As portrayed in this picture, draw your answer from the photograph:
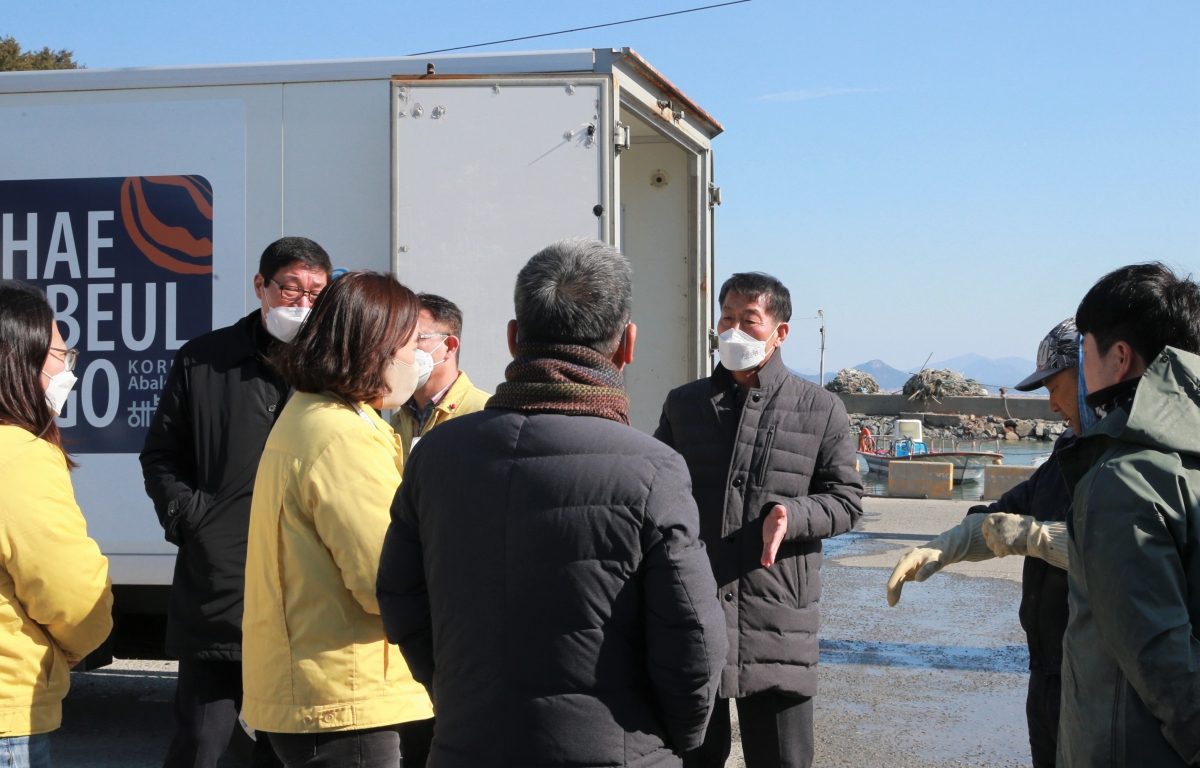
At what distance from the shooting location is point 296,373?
2285 millimetres

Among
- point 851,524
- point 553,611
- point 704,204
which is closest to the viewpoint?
point 553,611

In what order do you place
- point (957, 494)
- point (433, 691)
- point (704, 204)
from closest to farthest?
point (433, 691) < point (704, 204) < point (957, 494)

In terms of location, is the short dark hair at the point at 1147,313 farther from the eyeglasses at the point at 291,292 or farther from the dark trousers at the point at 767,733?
the eyeglasses at the point at 291,292

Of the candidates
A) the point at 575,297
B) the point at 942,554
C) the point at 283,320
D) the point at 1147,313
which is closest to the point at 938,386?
the point at 942,554

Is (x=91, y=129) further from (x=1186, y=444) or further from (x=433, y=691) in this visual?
(x=1186, y=444)

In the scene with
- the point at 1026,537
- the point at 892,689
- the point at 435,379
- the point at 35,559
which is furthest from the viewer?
the point at 892,689

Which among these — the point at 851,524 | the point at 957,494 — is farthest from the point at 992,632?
the point at 957,494

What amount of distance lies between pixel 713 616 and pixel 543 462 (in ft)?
1.31

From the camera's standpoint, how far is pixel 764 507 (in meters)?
3.10

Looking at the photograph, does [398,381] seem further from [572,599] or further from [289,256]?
[289,256]

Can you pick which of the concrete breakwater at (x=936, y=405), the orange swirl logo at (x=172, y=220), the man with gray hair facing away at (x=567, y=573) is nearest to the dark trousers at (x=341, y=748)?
the man with gray hair facing away at (x=567, y=573)

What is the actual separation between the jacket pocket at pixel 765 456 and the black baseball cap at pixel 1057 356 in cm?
73

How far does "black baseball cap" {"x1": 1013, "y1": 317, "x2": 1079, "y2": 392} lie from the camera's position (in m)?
2.79

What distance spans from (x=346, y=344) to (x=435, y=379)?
1.17 m
